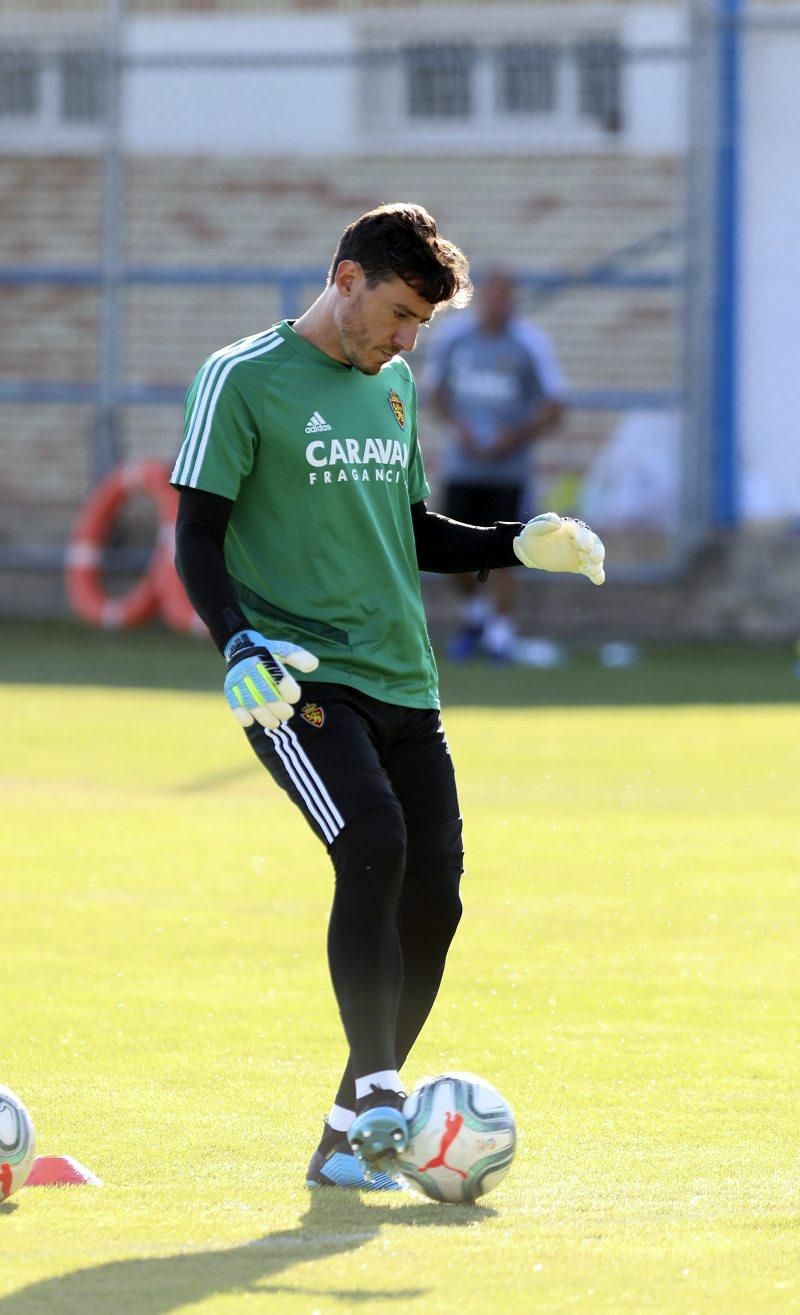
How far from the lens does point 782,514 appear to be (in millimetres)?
17500

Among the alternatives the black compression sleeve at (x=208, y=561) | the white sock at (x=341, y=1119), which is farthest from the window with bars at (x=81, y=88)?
the white sock at (x=341, y=1119)

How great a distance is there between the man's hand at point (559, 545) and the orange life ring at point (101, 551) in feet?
42.0

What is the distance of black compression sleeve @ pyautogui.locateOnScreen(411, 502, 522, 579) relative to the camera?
5316mm

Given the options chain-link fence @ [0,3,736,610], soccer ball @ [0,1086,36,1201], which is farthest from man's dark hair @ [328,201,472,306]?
chain-link fence @ [0,3,736,610]

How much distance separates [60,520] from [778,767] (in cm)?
951

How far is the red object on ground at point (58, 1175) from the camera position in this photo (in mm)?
4633

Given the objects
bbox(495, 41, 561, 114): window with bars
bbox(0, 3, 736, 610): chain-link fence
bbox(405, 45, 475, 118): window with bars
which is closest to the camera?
bbox(0, 3, 736, 610): chain-link fence

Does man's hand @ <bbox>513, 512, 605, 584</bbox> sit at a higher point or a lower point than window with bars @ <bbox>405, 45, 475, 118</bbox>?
lower

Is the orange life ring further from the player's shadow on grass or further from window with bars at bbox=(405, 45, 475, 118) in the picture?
the player's shadow on grass

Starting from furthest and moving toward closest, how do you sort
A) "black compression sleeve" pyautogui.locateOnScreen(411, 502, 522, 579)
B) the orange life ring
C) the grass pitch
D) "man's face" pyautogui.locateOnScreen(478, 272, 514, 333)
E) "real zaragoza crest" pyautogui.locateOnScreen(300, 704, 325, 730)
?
→ the orange life ring, "man's face" pyautogui.locateOnScreen(478, 272, 514, 333), "black compression sleeve" pyautogui.locateOnScreen(411, 502, 522, 579), "real zaragoza crest" pyautogui.locateOnScreen(300, 704, 325, 730), the grass pitch

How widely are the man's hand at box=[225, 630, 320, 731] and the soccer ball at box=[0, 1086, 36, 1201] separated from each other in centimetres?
89

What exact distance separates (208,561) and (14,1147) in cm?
121

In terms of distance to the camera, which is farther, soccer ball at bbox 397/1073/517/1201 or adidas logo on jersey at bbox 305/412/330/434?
adidas logo on jersey at bbox 305/412/330/434

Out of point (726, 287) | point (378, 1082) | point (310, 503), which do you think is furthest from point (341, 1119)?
point (726, 287)
